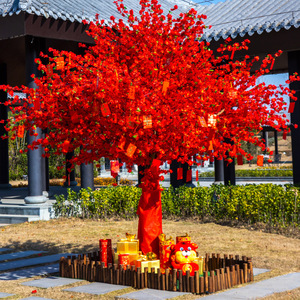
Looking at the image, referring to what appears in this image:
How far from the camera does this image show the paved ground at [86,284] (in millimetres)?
6641

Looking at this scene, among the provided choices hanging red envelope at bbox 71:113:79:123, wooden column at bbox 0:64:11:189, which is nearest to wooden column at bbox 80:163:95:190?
wooden column at bbox 0:64:11:189

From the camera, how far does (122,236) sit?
11695mm

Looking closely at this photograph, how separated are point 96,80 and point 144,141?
1.11 meters

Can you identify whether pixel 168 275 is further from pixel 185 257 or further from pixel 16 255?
pixel 16 255

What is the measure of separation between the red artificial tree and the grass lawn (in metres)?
2.05

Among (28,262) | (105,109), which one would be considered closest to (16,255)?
(28,262)

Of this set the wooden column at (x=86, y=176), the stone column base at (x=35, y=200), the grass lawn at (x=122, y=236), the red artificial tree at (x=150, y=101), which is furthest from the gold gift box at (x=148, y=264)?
the wooden column at (x=86, y=176)

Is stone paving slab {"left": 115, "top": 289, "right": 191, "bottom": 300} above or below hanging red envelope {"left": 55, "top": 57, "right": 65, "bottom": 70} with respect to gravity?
below

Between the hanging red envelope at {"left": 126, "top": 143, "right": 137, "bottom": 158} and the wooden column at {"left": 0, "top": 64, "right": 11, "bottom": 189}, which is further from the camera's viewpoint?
the wooden column at {"left": 0, "top": 64, "right": 11, "bottom": 189}

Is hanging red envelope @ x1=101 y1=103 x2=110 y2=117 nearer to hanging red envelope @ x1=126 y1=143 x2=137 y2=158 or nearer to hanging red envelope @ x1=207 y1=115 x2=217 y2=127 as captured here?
hanging red envelope @ x1=126 y1=143 x2=137 y2=158

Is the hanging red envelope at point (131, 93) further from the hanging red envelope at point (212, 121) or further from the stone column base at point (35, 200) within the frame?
the stone column base at point (35, 200)

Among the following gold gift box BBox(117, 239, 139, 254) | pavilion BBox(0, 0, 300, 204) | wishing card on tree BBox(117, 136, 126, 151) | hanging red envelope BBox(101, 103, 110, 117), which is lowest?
gold gift box BBox(117, 239, 139, 254)

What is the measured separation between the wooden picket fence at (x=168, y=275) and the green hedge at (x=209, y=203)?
4.51 m

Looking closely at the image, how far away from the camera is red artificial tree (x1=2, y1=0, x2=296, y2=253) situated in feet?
22.9
